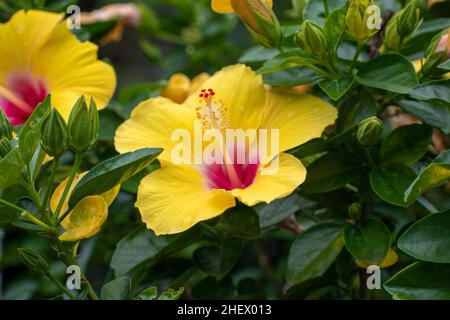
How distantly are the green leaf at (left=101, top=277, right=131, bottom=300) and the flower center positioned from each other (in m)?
0.22

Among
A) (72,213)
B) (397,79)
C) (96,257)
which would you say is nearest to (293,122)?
(397,79)

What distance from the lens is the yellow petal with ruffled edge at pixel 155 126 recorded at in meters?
1.25

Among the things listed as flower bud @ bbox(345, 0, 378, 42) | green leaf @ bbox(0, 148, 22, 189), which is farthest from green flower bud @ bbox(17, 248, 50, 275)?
flower bud @ bbox(345, 0, 378, 42)

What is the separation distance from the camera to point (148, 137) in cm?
126

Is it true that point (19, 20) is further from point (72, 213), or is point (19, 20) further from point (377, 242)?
point (377, 242)

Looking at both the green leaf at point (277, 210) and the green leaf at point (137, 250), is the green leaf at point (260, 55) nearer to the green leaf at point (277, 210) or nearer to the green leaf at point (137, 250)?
the green leaf at point (277, 210)

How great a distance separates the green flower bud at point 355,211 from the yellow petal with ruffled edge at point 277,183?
0.53ft

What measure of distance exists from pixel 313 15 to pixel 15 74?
0.59 meters

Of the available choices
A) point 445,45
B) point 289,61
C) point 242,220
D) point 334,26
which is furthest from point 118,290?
point 445,45

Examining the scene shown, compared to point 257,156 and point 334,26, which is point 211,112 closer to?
point 257,156

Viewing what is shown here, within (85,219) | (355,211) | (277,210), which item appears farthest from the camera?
(277,210)

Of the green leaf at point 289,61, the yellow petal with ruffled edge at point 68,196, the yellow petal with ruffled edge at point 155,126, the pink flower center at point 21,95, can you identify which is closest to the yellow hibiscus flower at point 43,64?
the pink flower center at point 21,95

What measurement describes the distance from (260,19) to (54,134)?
1.34 feet

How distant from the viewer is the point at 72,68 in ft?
4.63
